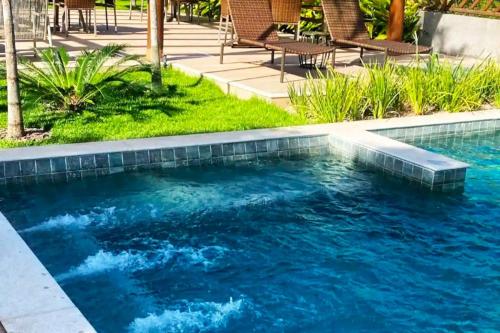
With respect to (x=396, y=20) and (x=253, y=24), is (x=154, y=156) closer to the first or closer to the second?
(x=253, y=24)

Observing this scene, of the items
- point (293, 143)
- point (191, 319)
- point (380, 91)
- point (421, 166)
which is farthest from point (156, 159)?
point (380, 91)

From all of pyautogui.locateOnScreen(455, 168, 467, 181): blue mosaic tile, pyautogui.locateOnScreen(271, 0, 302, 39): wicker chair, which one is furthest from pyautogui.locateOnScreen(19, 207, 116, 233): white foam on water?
pyautogui.locateOnScreen(271, 0, 302, 39): wicker chair

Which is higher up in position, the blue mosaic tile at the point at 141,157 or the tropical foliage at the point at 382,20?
the tropical foliage at the point at 382,20

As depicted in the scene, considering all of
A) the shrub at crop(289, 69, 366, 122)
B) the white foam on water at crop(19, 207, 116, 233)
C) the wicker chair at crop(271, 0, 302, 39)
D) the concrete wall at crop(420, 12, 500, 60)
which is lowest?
the white foam on water at crop(19, 207, 116, 233)

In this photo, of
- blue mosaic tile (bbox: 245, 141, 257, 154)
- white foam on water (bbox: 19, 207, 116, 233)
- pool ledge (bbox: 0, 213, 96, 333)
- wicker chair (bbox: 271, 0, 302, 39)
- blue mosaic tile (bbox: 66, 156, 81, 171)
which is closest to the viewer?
pool ledge (bbox: 0, 213, 96, 333)

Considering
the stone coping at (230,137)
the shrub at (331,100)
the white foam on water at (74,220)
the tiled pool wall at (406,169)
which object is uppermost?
the shrub at (331,100)

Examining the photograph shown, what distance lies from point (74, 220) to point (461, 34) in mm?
9420

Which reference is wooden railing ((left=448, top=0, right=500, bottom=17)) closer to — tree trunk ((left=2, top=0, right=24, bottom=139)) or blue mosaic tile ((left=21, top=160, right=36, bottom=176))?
tree trunk ((left=2, top=0, right=24, bottom=139))

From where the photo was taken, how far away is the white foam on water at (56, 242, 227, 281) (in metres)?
4.35

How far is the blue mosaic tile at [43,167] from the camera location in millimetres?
5695

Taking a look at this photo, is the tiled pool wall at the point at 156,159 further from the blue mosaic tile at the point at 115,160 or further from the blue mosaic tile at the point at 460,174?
the blue mosaic tile at the point at 460,174

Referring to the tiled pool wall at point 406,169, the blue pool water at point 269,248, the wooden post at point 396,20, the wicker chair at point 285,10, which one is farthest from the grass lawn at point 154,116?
the wooden post at point 396,20

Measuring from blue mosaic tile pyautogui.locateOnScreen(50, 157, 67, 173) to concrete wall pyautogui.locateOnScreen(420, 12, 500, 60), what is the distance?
27.6 feet

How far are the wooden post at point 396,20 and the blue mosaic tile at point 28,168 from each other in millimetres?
7876
